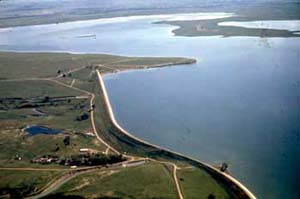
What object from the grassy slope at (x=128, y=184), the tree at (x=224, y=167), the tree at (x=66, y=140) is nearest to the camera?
the grassy slope at (x=128, y=184)

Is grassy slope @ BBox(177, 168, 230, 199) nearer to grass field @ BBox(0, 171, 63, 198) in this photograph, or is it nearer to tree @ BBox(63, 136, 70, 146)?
grass field @ BBox(0, 171, 63, 198)

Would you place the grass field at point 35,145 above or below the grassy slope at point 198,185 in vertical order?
above

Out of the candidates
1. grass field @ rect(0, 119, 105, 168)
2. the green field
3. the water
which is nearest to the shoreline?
the green field

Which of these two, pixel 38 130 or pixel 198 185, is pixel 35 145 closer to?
pixel 38 130

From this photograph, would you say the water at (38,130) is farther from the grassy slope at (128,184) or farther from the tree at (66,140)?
the grassy slope at (128,184)

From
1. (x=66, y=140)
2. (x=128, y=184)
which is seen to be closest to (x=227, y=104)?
(x=66, y=140)

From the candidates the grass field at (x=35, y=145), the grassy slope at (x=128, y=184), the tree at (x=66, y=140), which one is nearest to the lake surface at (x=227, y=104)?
the grassy slope at (x=128, y=184)
